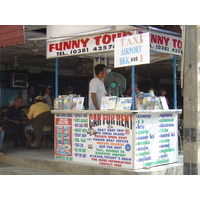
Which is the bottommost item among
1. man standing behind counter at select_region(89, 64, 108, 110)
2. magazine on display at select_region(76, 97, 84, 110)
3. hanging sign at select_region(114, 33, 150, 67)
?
magazine on display at select_region(76, 97, 84, 110)

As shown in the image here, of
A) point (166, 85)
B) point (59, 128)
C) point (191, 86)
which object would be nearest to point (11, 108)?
point (59, 128)

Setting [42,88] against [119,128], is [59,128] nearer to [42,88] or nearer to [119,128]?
[119,128]

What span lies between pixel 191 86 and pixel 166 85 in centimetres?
1446

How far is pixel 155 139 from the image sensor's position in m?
6.48

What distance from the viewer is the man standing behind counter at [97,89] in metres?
6.91

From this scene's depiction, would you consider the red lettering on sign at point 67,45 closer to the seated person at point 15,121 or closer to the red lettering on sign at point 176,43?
the red lettering on sign at point 176,43

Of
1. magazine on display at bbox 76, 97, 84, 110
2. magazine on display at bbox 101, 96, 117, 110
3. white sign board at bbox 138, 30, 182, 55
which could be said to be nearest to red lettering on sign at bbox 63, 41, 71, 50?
magazine on display at bbox 76, 97, 84, 110

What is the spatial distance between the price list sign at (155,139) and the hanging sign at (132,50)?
94 centimetres

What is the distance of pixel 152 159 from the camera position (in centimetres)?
641

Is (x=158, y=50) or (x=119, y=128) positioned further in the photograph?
(x=158, y=50)

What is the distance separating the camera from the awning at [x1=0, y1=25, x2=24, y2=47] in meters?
7.24

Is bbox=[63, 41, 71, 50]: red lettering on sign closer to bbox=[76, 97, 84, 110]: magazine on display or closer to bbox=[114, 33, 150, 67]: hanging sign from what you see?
bbox=[76, 97, 84, 110]: magazine on display

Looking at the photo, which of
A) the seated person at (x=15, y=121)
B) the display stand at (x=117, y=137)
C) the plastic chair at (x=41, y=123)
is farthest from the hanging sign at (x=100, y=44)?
the seated person at (x=15, y=121)

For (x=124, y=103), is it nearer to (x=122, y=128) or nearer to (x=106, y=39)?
(x=122, y=128)
